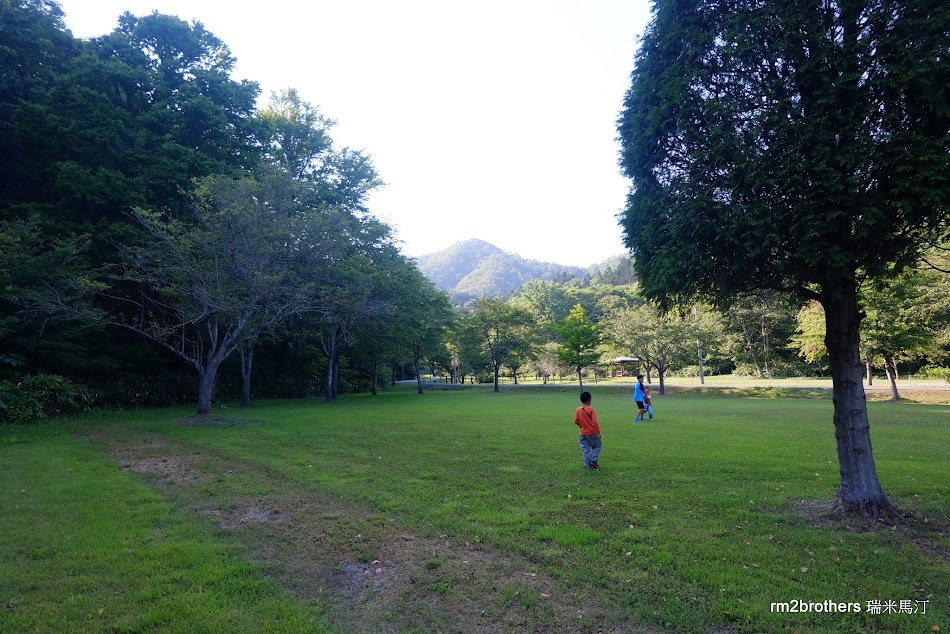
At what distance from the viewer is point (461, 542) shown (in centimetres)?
523

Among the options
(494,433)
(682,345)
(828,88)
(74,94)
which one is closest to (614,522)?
(828,88)

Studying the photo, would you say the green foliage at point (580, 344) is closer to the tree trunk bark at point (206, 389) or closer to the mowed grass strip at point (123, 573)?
the tree trunk bark at point (206, 389)

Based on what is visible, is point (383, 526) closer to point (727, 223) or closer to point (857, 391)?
point (727, 223)

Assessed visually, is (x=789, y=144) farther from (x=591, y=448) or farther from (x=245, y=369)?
(x=245, y=369)

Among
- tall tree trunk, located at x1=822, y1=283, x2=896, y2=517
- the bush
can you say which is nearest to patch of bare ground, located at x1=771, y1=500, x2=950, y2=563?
tall tree trunk, located at x1=822, y1=283, x2=896, y2=517

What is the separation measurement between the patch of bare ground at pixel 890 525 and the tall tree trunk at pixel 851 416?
0.51 feet

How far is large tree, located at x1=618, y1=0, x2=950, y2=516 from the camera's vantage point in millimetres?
4820

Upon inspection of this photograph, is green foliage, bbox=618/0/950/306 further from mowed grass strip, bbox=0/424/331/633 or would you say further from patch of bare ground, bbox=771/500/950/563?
mowed grass strip, bbox=0/424/331/633

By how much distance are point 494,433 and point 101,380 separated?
1804cm

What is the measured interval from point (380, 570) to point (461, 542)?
3.34ft

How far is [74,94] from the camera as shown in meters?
19.0

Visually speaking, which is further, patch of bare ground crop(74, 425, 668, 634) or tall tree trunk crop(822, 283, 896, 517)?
tall tree trunk crop(822, 283, 896, 517)

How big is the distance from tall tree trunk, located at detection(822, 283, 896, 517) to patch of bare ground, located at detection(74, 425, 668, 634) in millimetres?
4382

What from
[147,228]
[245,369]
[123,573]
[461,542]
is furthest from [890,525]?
[245,369]
